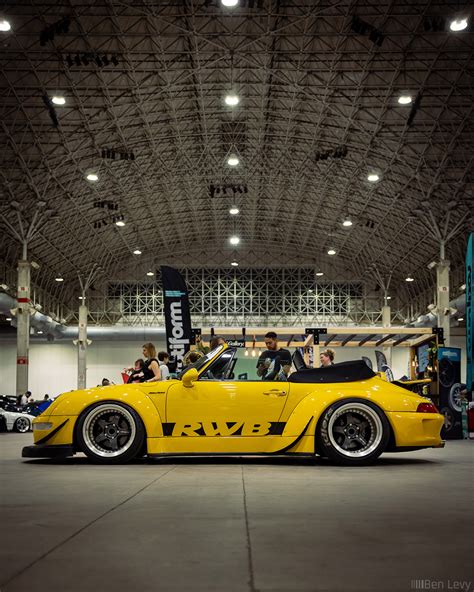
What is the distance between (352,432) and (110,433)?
270 centimetres

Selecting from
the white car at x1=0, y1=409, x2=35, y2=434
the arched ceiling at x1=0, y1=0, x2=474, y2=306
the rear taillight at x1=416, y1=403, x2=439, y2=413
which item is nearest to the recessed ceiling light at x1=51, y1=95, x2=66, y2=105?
the arched ceiling at x1=0, y1=0, x2=474, y2=306

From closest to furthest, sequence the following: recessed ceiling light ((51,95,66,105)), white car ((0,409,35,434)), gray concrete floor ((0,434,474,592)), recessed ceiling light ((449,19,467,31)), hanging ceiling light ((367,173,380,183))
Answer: gray concrete floor ((0,434,474,592)) < recessed ceiling light ((449,19,467,31)) < white car ((0,409,35,434)) < recessed ceiling light ((51,95,66,105)) < hanging ceiling light ((367,173,380,183))

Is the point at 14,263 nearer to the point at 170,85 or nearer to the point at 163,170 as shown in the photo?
the point at 163,170

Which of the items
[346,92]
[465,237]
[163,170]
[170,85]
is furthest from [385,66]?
[465,237]

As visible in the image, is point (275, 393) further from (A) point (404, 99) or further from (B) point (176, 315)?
(A) point (404, 99)

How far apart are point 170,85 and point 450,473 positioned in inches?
1026

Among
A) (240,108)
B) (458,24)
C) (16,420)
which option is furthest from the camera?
(240,108)

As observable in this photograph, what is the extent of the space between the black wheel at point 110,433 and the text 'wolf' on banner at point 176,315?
699 cm

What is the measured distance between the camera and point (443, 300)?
33.7 m

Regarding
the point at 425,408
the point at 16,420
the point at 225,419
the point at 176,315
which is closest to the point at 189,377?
the point at 225,419

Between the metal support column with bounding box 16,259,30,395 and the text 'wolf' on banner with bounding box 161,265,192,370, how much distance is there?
1804 centimetres

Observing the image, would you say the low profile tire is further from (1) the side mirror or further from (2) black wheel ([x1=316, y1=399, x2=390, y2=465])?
(2) black wheel ([x1=316, y1=399, x2=390, y2=465])

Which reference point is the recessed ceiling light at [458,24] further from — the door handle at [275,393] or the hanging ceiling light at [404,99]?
the door handle at [275,393]

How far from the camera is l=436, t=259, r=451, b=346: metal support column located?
32.8 meters
